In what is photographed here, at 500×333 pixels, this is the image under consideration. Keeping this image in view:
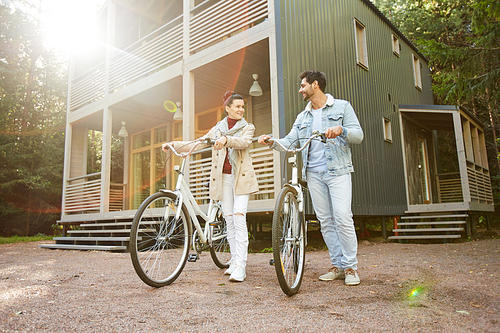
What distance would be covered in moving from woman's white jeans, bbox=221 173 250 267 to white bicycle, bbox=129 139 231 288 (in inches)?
8.4

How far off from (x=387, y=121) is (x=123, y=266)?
7.86m

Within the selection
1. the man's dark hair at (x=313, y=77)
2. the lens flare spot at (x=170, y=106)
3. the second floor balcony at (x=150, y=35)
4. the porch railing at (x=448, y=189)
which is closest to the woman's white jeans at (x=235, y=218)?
the man's dark hair at (x=313, y=77)

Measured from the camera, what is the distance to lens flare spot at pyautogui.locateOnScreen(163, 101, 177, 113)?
10184 mm

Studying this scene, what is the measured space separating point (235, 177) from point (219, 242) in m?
0.80

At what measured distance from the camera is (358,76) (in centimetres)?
891

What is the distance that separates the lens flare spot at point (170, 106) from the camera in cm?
1018

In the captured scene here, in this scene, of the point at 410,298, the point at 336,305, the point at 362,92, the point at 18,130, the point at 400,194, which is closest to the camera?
the point at 336,305

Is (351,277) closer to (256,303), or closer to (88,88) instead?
(256,303)

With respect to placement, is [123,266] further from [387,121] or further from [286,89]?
[387,121]

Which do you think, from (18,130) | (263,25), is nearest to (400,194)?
(263,25)

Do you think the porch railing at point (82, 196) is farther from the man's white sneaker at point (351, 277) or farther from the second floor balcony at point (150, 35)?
the man's white sneaker at point (351, 277)

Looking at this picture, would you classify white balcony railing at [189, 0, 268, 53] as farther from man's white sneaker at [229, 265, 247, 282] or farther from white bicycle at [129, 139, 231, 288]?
man's white sneaker at [229, 265, 247, 282]

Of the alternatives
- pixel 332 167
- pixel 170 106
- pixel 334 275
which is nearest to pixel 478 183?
pixel 334 275

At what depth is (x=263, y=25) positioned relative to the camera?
6547 mm
